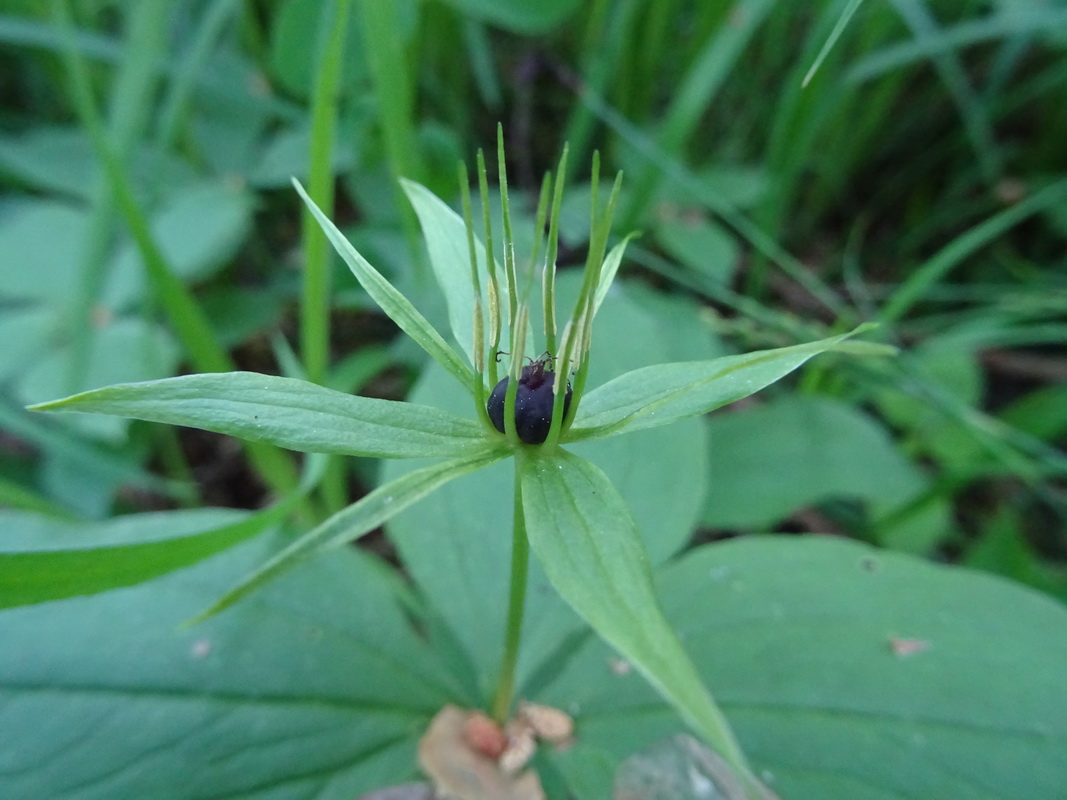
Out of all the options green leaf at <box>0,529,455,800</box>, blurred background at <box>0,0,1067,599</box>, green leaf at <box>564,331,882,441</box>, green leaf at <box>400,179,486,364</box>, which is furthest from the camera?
blurred background at <box>0,0,1067,599</box>

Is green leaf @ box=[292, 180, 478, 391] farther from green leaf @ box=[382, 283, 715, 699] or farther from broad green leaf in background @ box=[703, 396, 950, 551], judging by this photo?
broad green leaf in background @ box=[703, 396, 950, 551]

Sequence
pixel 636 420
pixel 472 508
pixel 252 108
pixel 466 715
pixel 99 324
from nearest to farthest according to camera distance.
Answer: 1. pixel 636 420
2. pixel 466 715
3. pixel 472 508
4. pixel 99 324
5. pixel 252 108

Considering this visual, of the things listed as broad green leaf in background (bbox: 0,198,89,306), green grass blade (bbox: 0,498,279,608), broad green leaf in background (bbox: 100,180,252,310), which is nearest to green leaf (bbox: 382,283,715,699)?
green grass blade (bbox: 0,498,279,608)

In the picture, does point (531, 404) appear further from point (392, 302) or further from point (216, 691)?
point (216, 691)

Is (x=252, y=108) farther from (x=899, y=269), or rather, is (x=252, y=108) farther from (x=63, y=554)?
(x=899, y=269)

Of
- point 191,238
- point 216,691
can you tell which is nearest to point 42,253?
point 191,238

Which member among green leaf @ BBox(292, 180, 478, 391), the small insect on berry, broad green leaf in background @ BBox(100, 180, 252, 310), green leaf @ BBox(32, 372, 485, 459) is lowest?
the small insect on berry

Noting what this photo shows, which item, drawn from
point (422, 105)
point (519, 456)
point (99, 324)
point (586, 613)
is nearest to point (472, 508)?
point (519, 456)
